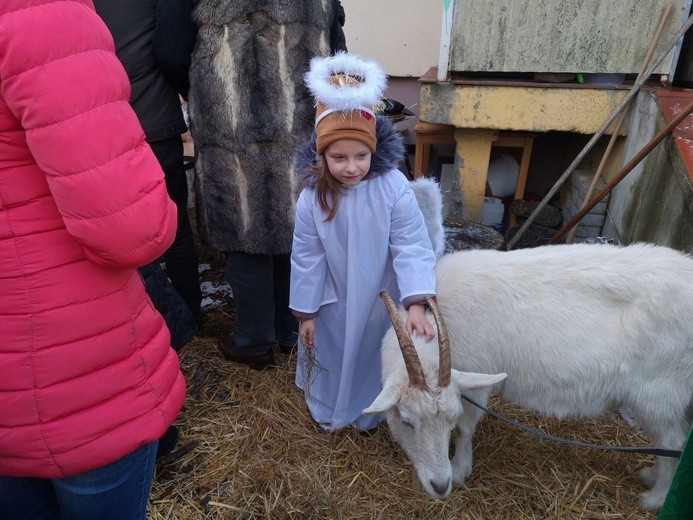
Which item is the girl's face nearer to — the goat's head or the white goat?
the goat's head

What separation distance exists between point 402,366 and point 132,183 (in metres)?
1.38

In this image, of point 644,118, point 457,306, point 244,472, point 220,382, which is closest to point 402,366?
point 457,306

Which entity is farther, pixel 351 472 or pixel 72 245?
pixel 351 472

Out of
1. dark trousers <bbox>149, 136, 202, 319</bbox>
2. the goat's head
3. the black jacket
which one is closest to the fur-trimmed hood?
the goat's head

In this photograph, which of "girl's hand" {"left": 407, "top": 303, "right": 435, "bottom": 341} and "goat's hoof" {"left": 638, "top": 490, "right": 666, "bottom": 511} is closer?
Result: "girl's hand" {"left": 407, "top": 303, "right": 435, "bottom": 341}

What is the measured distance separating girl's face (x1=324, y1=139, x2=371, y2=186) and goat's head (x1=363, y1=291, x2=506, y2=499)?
0.55 metres

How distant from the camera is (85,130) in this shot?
3.34 feet

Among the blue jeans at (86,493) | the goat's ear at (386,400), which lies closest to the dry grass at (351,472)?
the goat's ear at (386,400)

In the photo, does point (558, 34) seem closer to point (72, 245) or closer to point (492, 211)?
point (492, 211)

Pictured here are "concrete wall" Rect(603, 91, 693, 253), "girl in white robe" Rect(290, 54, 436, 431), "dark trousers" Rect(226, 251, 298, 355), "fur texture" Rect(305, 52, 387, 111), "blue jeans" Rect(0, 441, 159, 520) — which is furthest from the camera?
"concrete wall" Rect(603, 91, 693, 253)

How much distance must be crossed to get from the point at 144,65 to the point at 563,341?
258cm

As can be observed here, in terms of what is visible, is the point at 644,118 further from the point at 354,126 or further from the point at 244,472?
the point at 244,472

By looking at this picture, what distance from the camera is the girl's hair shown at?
7.34 ft

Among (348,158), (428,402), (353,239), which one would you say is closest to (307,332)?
(353,239)
